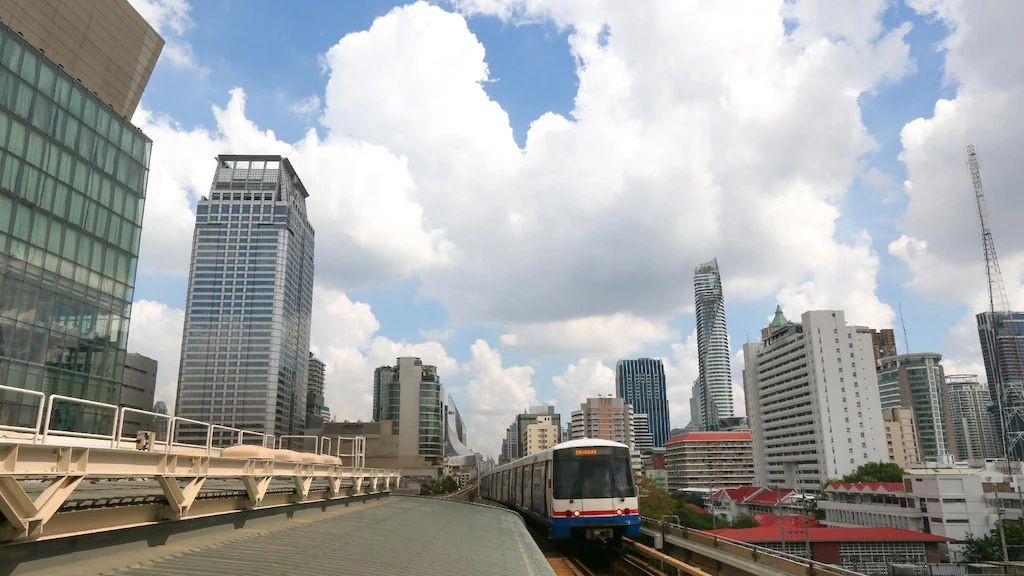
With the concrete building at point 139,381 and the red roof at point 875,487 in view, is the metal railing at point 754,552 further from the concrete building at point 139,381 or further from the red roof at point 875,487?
the concrete building at point 139,381

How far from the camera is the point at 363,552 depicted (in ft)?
39.9

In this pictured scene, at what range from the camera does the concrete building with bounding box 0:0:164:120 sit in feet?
176

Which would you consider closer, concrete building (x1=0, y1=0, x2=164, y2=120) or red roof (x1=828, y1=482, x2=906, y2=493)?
concrete building (x1=0, y1=0, x2=164, y2=120)

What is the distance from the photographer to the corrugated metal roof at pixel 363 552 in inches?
367

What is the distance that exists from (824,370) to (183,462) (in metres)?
171

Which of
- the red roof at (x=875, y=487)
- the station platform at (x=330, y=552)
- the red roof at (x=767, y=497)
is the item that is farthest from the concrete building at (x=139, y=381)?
the station platform at (x=330, y=552)

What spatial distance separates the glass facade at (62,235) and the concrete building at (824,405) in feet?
502

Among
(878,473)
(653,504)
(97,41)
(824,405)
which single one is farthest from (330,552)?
(824,405)

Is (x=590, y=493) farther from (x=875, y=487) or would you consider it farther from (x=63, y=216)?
(x=875, y=487)

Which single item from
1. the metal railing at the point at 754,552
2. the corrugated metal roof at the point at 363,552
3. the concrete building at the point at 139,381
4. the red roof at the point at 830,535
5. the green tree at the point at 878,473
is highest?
the concrete building at the point at 139,381

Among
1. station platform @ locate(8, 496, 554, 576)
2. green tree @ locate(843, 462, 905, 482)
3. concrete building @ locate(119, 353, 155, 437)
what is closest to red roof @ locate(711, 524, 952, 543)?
station platform @ locate(8, 496, 554, 576)

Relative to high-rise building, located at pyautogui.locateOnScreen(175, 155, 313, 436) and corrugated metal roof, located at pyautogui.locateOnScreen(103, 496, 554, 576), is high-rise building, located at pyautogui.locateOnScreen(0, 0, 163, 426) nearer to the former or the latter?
corrugated metal roof, located at pyautogui.locateOnScreen(103, 496, 554, 576)

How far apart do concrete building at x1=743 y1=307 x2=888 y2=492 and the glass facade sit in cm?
15287

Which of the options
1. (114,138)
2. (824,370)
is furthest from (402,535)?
(824,370)
